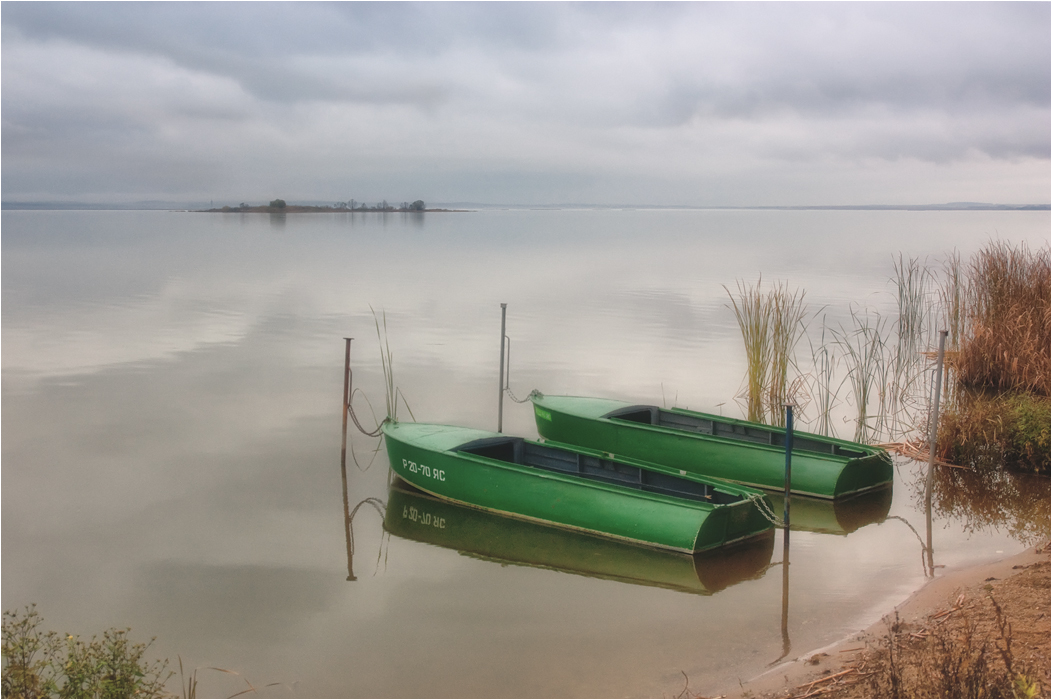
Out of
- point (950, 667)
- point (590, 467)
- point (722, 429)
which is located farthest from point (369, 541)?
point (950, 667)

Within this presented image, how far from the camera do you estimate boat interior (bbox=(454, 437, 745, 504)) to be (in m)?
10.6

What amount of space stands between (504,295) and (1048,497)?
28055 millimetres

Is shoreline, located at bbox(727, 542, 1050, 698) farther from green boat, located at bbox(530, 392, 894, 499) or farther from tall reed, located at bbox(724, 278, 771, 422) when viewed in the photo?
tall reed, located at bbox(724, 278, 771, 422)

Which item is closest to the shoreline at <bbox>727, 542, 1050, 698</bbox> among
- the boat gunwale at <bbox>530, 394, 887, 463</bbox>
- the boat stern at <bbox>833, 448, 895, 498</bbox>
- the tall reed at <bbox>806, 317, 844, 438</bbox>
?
the boat stern at <bbox>833, 448, 895, 498</bbox>

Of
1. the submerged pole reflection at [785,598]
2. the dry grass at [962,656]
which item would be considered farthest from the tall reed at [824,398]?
the dry grass at [962,656]

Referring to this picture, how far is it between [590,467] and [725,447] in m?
2.15

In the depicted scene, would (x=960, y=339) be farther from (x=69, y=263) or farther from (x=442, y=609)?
(x=69, y=263)

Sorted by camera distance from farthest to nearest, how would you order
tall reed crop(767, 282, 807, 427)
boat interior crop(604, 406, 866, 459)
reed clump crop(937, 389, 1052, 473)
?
tall reed crop(767, 282, 807, 427) < reed clump crop(937, 389, 1052, 473) < boat interior crop(604, 406, 866, 459)

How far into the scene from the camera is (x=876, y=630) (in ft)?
26.4

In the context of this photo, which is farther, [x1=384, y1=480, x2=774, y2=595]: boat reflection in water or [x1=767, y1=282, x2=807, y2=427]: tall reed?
[x1=767, y1=282, x2=807, y2=427]: tall reed

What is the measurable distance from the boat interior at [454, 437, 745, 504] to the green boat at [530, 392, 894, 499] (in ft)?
5.62

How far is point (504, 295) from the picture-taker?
126ft

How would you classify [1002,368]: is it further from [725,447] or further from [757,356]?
[725,447]

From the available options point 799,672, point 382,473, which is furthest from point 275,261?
point 799,672
